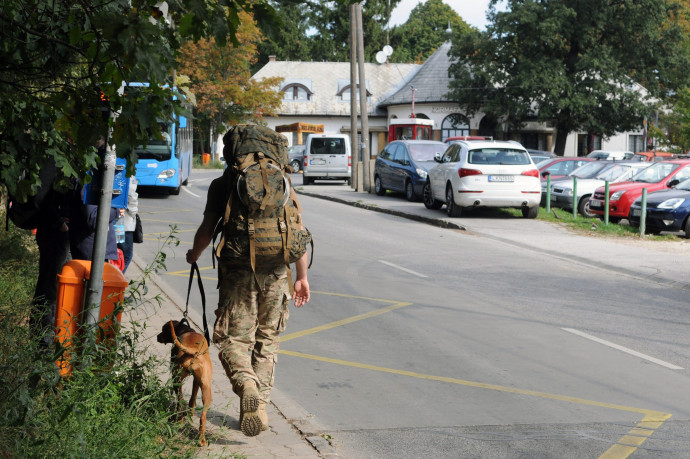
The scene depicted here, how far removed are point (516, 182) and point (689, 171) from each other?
4.45 meters

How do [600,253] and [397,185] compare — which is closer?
[600,253]

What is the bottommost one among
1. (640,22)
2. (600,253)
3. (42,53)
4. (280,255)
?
(600,253)

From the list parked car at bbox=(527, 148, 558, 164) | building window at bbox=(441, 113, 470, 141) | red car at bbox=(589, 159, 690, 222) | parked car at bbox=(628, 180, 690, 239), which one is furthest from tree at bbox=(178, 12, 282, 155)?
parked car at bbox=(628, 180, 690, 239)

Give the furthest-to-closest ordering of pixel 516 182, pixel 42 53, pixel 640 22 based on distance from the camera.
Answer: pixel 640 22 < pixel 516 182 < pixel 42 53

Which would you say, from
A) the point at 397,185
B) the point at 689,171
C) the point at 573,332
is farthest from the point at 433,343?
the point at 397,185

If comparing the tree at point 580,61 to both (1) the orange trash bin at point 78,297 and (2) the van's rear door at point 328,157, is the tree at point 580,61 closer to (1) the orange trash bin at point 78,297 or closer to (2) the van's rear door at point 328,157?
(2) the van's rear door at point 328,157

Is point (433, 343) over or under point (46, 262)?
under

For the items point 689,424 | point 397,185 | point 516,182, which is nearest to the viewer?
point 689,424

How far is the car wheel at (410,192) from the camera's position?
26295 mm

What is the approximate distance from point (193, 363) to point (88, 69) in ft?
5.58

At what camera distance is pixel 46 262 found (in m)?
6.87

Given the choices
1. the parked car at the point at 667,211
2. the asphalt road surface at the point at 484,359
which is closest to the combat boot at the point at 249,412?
the asphalt road surface at the point at 484,359

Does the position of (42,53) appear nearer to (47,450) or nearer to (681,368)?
(47,450)

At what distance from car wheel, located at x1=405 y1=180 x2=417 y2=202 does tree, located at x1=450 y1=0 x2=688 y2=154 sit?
2781 centimetres
